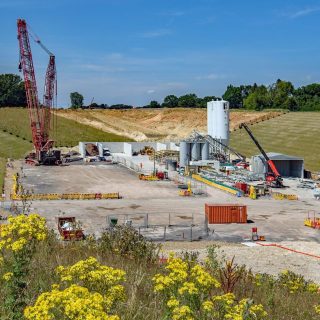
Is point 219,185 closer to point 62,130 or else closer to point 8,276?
point 8,276

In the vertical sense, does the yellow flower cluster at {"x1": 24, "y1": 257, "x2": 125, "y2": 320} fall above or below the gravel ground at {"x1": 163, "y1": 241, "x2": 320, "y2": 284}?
above

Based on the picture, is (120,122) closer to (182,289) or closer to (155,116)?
(155,116)

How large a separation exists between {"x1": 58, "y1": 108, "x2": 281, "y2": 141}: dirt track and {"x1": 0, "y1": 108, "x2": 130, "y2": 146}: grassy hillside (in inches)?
313

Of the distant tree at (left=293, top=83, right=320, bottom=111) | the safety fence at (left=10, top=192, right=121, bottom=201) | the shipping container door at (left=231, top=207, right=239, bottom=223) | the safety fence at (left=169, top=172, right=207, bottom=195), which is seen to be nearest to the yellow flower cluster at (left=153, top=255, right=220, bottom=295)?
the shipping container door at (left=231, top=207, right=239, bottom=223)

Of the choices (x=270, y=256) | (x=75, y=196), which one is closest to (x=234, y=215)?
(x=270, y=256)

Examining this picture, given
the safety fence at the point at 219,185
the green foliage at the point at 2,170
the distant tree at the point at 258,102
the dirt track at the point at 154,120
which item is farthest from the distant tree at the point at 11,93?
the safety fence at the point at 219,185

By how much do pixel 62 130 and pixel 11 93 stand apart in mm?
58309

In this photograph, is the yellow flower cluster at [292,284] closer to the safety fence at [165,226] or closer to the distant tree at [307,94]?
the safety fence at [165,226]

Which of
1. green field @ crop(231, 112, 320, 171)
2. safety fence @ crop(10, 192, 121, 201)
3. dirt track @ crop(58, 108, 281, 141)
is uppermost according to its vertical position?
dirt track @ crop(58, 108, 281, 141)

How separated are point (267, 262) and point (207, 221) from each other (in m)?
9.38

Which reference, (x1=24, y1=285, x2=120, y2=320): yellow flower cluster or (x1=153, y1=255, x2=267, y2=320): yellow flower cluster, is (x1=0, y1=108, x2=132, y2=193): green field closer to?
(x1=153, y1=255, x2=267, y2=320): yellow flower cluster

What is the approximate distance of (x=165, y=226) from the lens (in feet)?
112

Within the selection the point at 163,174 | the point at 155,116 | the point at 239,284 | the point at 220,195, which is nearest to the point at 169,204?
the point at 220,195

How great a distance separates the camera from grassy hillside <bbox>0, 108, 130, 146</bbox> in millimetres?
111438
